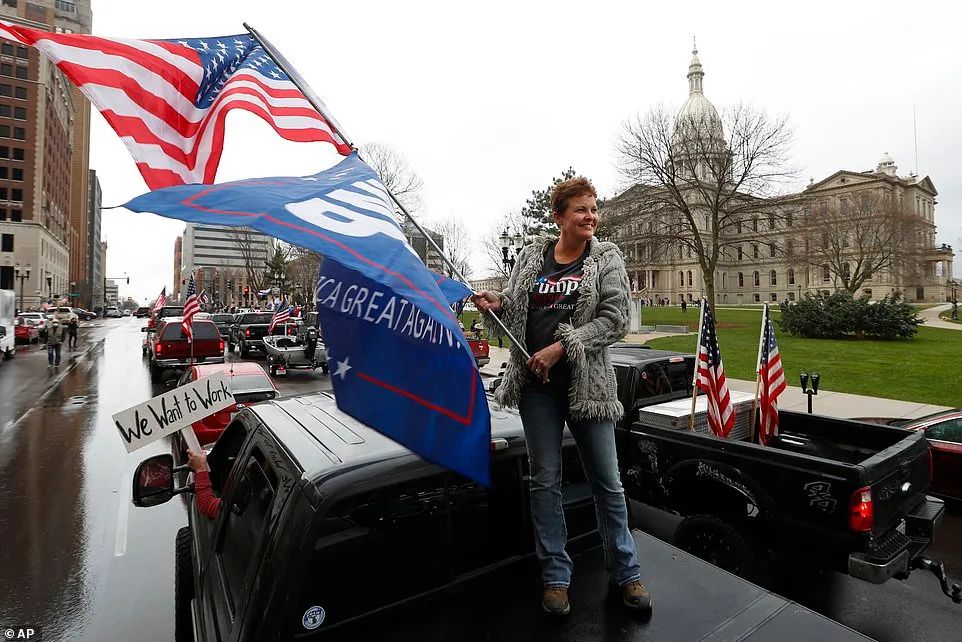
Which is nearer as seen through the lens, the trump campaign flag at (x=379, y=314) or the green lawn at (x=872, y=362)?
the trump campaign flag at (x=379, y=314)

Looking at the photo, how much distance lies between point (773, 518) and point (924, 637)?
4.16 feet

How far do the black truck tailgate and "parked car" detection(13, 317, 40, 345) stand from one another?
37.3 metres

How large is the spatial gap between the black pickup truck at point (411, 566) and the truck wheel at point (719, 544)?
1.90 metres

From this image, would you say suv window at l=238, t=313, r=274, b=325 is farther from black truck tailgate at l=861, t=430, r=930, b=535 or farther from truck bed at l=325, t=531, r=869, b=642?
truck bed at l=325, t=531, r=869, b=642

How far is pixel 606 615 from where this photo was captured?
6.53 feet

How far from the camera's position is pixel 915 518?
158 inches

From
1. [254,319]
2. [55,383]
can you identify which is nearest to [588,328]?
[55,383]

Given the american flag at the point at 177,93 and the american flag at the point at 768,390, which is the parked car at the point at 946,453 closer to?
the american flag at the point at 768,390

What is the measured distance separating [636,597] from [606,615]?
5.3 inches

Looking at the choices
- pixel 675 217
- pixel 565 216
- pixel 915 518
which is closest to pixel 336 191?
pixel 565 216

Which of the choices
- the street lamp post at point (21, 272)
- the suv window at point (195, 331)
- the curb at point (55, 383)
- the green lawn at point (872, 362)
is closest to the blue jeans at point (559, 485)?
the curb at point (55, 383)

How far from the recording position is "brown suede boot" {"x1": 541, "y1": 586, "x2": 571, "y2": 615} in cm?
194

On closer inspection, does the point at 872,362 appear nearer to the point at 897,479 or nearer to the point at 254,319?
the point at 897,479

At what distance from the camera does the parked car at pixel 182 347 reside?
16.6m
